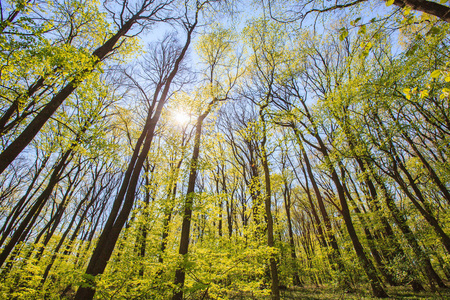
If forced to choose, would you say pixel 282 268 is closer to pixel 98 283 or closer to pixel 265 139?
pixel 265 139

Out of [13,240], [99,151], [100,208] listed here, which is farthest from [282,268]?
[100,208]

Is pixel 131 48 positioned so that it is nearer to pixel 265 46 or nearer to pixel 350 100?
pixel 265 46

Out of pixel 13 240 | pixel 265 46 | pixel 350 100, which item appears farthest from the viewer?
pixel 265 46

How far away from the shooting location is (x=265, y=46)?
1062 centimetres

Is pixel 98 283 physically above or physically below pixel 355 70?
below

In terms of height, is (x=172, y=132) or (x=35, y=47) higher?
(x=172, y=132)

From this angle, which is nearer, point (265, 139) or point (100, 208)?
point (265, 139)

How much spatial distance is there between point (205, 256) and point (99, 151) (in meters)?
7.58

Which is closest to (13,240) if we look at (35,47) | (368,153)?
(35,47)

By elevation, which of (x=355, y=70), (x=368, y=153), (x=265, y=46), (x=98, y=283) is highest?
(x=265, y=46)

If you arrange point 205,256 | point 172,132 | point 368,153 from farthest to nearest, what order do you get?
→ point 172,132, point 368,153, point 205,256

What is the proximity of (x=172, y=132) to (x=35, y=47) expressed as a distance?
28.5 ft

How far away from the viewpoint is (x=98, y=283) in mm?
4156

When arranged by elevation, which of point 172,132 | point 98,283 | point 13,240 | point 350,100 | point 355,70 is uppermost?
point 355,70
